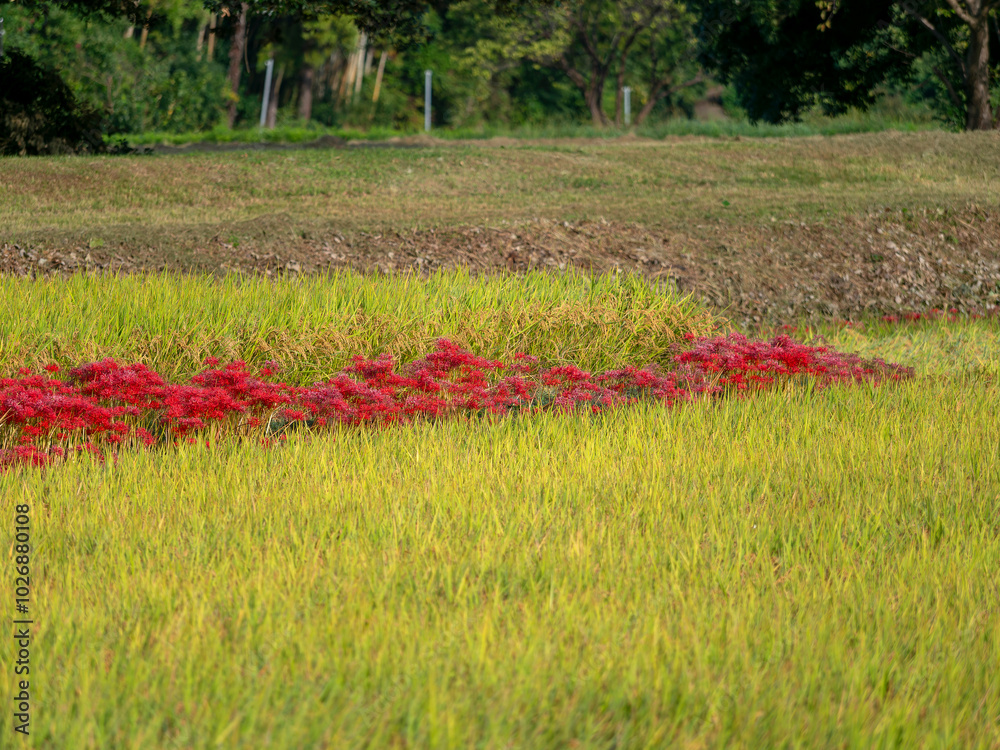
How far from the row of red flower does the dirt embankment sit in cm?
264

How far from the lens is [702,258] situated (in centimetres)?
1088

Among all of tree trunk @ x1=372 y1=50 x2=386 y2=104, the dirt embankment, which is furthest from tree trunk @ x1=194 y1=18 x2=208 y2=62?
the dirt embankment

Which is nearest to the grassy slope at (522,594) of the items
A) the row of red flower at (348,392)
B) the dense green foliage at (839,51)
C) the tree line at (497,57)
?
the row of red flower at (348,392)

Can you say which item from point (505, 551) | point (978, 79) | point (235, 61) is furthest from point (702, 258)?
point (235, 61)

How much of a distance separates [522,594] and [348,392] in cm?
297

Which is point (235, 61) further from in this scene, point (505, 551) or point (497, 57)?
point (505, 551)

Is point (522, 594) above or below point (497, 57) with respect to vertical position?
below

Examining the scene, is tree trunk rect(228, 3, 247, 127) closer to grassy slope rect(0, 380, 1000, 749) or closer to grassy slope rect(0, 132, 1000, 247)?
grassy slope rect(0, 132, 1000, 247)

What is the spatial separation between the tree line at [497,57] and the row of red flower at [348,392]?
35.0 feet

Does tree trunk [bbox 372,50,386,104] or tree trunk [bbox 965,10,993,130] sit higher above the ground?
tree trunk [bbox 372,50,386,104]

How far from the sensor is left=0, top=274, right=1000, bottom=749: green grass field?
Answer: 2.77 meters

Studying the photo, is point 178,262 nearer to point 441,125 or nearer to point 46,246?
point 46,246

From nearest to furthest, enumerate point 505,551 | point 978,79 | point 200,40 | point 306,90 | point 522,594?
point 522,594 < point 505,551 < point 978,79 < point 306,90 < point 200,40

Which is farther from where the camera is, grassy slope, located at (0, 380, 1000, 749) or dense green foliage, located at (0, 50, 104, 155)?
dense green foliage, located at (0, 50, 104, 155)
